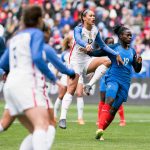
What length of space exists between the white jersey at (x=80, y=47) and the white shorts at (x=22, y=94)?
24.2ft

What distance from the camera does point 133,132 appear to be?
16.4m

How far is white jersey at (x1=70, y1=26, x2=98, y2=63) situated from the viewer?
16797mm

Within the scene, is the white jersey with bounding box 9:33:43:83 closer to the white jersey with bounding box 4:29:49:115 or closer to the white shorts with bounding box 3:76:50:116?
the white jersey with bounding box 4:29:49:115

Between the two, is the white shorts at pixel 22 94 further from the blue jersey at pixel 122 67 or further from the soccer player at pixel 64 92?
the soccer player at pixel 64 92

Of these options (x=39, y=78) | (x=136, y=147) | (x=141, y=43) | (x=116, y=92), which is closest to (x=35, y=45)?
(x=39, y=78)

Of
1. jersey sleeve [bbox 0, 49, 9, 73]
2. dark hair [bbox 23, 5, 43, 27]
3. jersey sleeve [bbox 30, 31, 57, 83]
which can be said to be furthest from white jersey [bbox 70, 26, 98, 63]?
jersey sleeve [bbox 30, 31, 57, 83]

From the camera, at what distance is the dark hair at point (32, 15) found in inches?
368

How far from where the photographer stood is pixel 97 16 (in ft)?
110

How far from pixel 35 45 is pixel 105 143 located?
16.4 feet

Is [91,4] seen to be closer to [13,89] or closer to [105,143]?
[105,143]

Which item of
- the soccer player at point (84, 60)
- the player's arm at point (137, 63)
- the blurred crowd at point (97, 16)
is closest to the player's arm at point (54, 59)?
the player's arm at point (137, 63)

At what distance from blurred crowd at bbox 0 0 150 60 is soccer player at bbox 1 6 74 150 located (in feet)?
72.5

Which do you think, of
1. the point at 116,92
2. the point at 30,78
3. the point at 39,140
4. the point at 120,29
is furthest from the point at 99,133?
the point at 39,140

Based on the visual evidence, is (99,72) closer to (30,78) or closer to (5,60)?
(5,60)
